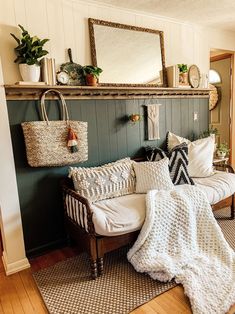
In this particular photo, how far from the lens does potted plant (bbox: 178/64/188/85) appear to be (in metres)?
3.08

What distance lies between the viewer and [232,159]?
423 cm

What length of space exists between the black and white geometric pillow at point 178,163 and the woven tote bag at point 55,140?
0.88 m

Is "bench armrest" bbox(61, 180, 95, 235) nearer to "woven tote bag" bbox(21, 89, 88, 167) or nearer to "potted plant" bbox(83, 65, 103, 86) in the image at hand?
"woven tote bag" bbox(21, 89, 88, 167)

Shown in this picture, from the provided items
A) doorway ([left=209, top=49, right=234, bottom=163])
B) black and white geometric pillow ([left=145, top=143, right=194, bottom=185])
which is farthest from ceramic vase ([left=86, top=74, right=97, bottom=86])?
doorway ([left=209, top=49, right=234, bottom=163])

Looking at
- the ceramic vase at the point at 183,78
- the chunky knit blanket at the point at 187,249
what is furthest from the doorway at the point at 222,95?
the chunky knit blanket at the point at 187,249

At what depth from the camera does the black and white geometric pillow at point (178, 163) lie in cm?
263

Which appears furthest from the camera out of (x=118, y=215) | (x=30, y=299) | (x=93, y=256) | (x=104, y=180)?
(x=104, y=180)

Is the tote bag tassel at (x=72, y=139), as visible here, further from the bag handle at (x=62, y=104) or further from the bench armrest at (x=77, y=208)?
the bench armrest at (x=77, y=208)

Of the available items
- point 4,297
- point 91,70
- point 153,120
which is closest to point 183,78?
point 153,120

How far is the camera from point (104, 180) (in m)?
2.32

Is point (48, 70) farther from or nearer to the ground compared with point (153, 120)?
farther from the ground

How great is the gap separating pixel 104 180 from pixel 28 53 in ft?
4.17

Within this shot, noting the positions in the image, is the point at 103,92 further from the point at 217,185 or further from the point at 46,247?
the point at 46,247

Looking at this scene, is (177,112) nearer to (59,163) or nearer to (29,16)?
(59,163)
